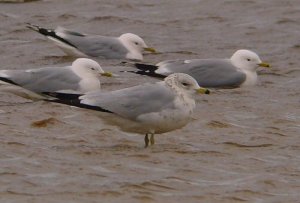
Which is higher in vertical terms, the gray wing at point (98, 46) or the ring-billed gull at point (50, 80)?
the gray wing at point (98, 46)

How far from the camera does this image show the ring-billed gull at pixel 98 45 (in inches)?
559

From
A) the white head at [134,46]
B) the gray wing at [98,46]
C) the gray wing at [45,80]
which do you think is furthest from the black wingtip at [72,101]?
the white head at [134,46]

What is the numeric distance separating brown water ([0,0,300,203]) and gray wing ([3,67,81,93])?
0.21 meters

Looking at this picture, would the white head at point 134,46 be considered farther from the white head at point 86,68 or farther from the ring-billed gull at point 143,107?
the ring-billed gull at point 143,107

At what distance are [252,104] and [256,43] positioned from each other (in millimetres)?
3862

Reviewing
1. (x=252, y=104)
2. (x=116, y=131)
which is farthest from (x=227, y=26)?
(x=116, y=131)

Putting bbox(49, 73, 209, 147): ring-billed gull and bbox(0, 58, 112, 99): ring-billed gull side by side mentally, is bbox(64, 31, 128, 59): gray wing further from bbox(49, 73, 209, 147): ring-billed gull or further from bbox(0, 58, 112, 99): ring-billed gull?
bbox(49, 73, 209, 147): ring-billed gull

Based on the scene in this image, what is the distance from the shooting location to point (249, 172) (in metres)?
8.34

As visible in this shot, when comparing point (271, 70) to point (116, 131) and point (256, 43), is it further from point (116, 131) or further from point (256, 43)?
point (116, 131)

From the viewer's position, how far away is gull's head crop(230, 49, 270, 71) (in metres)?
12.9

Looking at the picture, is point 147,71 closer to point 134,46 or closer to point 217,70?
point 217,70

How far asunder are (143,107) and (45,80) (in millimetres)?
2721

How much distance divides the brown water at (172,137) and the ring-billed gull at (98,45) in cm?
23

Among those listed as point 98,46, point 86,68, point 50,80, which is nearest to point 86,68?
point 86,68
